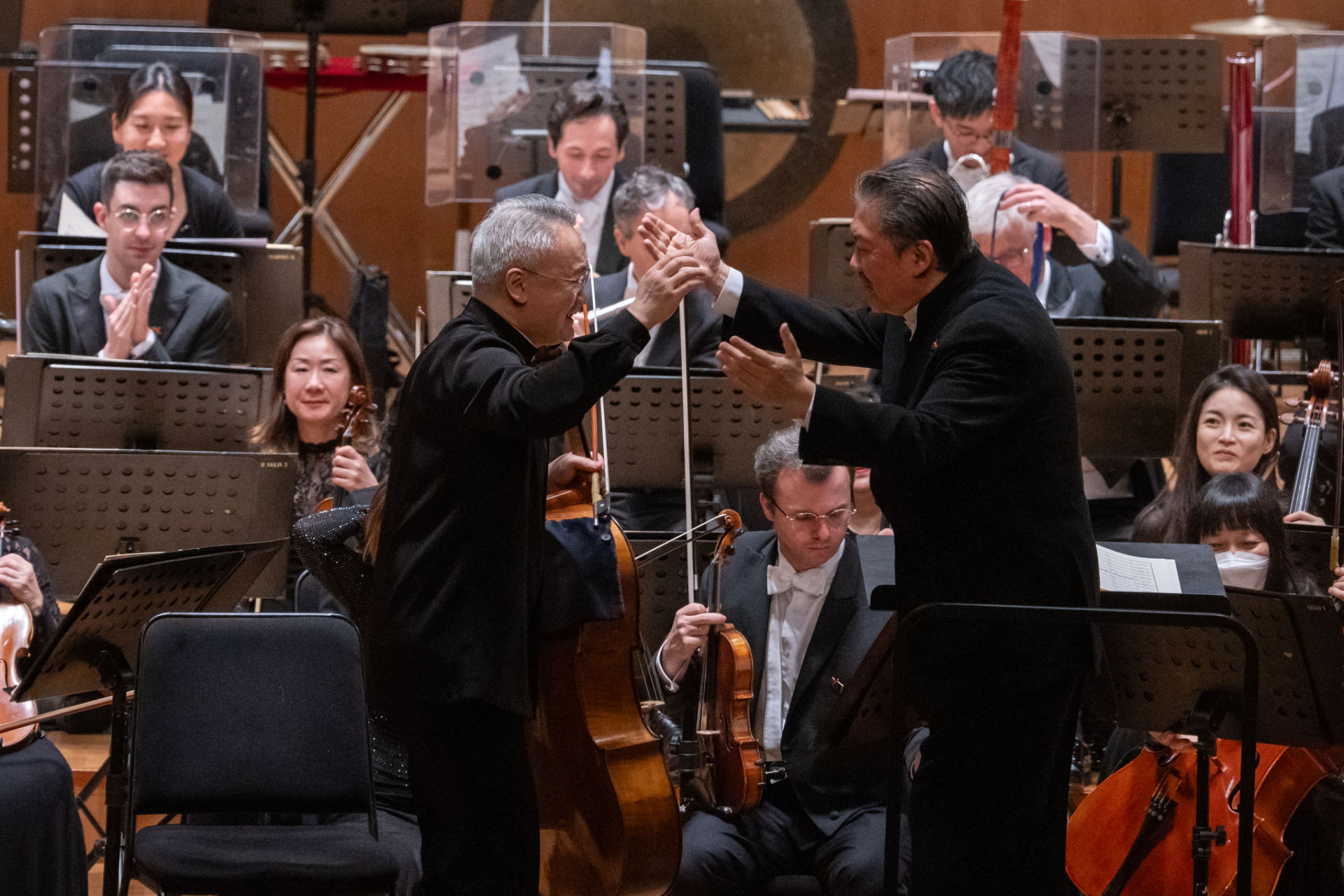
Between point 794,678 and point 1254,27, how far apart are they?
4972 mm

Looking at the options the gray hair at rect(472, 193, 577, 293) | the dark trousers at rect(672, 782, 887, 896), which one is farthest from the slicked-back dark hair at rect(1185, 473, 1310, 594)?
the gray hair at rect(472, 193, 577, 293)

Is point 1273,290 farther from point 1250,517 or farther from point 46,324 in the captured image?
point 46,324

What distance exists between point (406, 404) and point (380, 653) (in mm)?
362

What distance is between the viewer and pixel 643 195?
4.26 metres

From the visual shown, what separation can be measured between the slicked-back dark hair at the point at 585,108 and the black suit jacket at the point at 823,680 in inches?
76.9

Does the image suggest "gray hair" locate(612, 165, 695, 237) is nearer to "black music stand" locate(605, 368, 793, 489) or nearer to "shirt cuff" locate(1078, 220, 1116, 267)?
"black music stand" locate(605, 368, 793, 489)

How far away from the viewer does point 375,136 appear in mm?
6875

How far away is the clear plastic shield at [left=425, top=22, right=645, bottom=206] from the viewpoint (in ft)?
17.2

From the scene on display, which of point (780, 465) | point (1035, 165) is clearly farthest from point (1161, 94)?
point (780, 465)

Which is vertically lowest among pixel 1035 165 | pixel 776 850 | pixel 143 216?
pixel 776 850

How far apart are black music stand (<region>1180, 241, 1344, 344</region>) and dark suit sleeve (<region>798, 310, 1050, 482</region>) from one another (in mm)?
2598

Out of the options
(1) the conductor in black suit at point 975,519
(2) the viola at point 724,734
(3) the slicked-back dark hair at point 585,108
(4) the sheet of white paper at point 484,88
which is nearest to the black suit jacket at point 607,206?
(3) the slicked-back dark hair at point 585,108

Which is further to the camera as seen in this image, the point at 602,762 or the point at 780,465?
the point at 780,465

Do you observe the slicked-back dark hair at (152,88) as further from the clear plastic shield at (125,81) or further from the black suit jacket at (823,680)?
the black suit jacket at (823,680)
